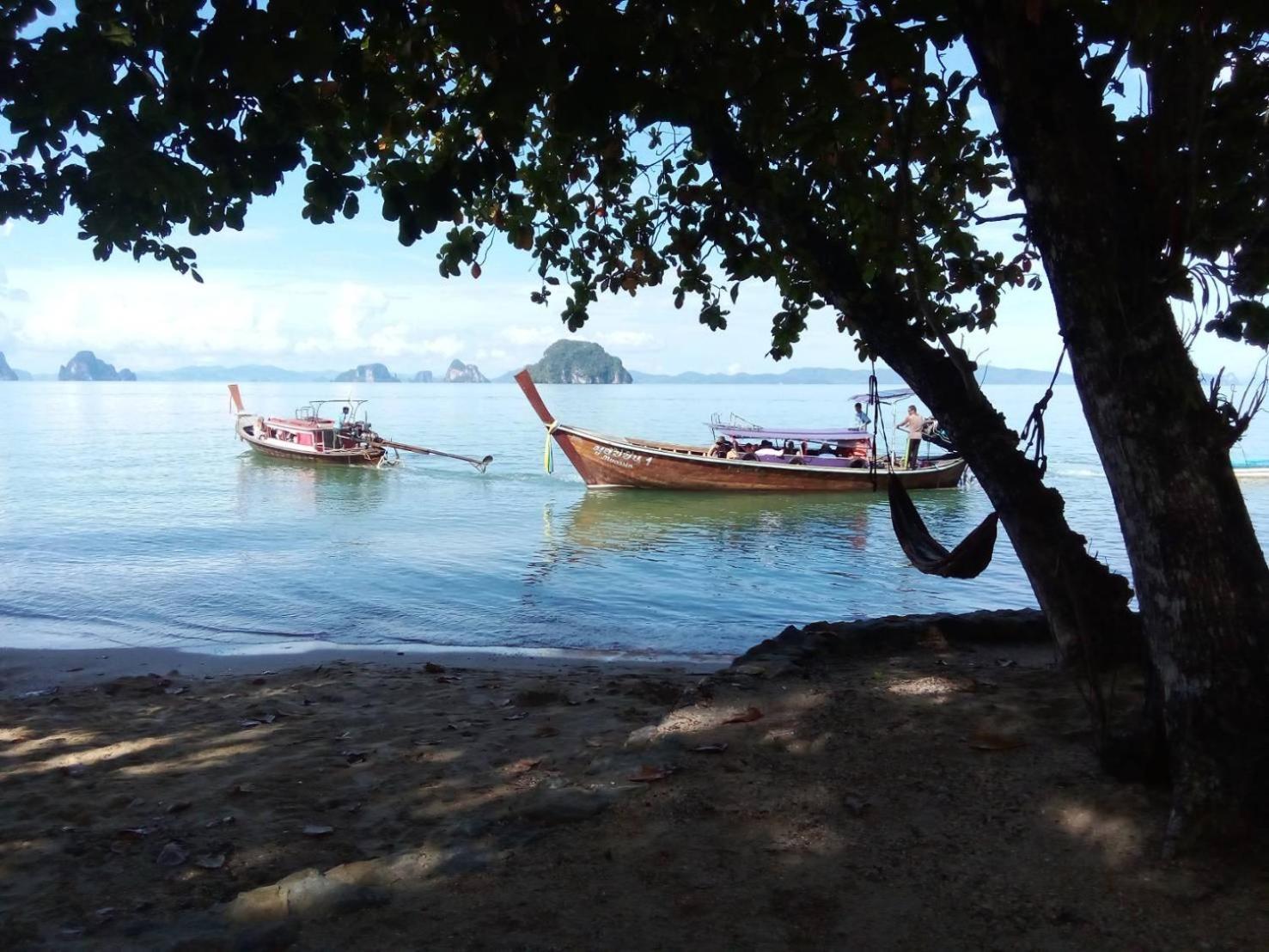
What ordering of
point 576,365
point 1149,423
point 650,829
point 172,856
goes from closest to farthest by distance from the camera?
1. point 1149,423
2. point 650,829
3. point 172,856
4. point 576,365

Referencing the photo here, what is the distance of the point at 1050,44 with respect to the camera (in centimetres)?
303

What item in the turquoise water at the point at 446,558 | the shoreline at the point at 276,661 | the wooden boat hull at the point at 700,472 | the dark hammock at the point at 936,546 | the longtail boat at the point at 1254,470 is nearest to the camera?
the dark hammock at the point at 936,546

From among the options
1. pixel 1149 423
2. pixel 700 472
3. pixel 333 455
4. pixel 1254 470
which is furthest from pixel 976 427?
pixel 333 455

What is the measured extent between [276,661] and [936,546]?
5990 mm

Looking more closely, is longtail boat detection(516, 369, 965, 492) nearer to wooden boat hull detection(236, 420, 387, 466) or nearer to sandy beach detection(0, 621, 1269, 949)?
wooden boat hull detection(236, 420, 387, 466)

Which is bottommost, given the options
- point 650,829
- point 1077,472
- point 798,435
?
point 1077,472

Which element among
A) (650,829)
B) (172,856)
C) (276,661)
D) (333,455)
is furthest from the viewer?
(333,455)

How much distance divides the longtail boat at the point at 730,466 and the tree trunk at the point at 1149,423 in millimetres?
19125

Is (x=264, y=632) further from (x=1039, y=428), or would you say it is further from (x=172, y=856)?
(x=1039, y=428)

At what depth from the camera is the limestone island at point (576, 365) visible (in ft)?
541

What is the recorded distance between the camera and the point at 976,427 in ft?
12.8

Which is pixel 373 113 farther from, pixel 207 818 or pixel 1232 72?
pixel 1232 72

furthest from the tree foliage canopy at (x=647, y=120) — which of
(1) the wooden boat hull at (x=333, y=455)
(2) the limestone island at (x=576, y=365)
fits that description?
(2) the limestone island at (x=576, y=365)

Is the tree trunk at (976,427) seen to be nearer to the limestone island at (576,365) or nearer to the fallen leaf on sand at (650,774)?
the fallen leaf on sand at (650,774)
